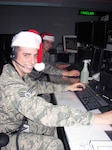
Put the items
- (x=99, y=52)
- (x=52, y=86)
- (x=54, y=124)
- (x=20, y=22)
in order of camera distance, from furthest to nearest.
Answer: (x=20, y=22)
(x=99, y=52)
(x=52, y=86)
(x=54, y=124)

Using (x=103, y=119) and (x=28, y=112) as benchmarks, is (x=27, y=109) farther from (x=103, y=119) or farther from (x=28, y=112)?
(x=103, y=119)

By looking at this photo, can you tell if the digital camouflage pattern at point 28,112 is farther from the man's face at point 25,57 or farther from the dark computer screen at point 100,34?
the dark computer screen at point 100,34

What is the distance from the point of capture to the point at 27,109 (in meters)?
0.95

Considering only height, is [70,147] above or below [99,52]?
below

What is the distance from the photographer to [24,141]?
1.12 meters

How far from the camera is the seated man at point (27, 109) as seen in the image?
94cm

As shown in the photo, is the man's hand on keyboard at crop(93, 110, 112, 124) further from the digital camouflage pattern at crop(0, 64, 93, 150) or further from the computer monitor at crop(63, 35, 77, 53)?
the computer monitor at crop(63, 35, 77, 53)

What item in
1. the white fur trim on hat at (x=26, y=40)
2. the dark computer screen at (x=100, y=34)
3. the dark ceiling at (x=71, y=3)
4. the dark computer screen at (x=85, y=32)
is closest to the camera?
the white fur trim on hat at (x=26, y=40)

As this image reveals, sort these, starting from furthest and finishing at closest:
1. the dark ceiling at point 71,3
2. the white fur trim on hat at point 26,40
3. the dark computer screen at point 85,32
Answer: the dark ceiling at point 71,3, the dark computer screen at point 85,32, the white fur trim on hat at point 26,40

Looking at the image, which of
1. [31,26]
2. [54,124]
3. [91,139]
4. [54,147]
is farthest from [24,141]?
[31,26]

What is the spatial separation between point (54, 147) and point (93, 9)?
5114 millimetres

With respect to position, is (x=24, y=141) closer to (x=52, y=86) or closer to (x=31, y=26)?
(x=52, y=86)

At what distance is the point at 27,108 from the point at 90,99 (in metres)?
0.52

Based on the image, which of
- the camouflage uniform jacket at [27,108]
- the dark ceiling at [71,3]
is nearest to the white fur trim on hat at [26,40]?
the camouflage uniform jacket at [27,108]
